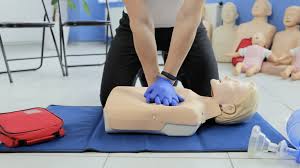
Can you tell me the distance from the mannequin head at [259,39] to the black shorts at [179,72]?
113 centimetres

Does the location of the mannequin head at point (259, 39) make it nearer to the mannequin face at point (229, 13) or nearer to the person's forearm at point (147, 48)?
the mannequin face at point (229, 13)

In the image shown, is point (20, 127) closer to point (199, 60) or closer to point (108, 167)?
point (108, 167)

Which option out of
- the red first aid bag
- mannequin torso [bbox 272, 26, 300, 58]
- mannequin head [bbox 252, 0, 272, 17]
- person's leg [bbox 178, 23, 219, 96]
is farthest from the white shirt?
mannequin head [bbox 252, 0, 272, 17]

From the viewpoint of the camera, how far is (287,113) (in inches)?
55.8

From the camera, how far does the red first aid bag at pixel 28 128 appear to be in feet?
3.33

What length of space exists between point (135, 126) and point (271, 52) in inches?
64.2

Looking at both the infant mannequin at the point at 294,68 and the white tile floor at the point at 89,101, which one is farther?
the infant mannequin at the point at 294,68

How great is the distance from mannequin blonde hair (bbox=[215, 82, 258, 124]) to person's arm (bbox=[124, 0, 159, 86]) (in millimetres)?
280

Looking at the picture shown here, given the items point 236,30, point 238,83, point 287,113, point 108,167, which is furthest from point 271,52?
point 108,167

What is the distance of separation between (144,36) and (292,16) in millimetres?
1545

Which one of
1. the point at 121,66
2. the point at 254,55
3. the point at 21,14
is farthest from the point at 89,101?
the point at 21,14

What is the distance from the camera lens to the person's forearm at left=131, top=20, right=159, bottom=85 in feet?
3.92

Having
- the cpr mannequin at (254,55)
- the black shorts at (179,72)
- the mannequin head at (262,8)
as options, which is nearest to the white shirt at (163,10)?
the black shorts at (179,72)

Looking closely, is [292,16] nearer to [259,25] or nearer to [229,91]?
[259,25]
